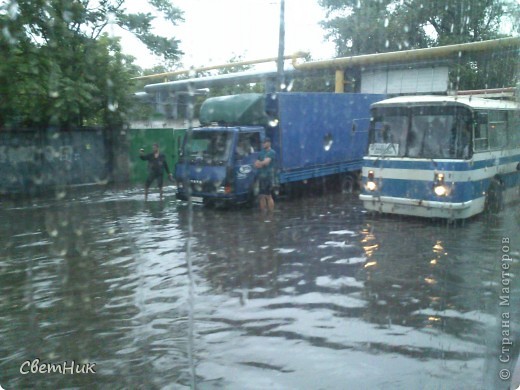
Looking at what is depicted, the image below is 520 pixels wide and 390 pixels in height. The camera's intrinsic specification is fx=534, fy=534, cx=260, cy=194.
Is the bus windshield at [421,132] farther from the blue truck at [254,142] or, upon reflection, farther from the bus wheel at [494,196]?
the blue truck at [254,142]

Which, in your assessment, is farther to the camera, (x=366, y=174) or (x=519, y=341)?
(x=366, y=174)

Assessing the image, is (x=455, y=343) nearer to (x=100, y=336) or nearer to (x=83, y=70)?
(x=100, y=336)

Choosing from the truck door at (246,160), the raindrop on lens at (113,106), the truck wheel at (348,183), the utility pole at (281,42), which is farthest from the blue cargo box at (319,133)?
the raindrop on lens at (113,106)

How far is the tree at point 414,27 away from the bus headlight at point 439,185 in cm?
936

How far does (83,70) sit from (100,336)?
45.6 feet

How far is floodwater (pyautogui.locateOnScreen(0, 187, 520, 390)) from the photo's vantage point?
449 centimetres

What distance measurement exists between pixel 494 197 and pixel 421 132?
2.39 metres

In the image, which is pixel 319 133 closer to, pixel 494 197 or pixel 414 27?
pixel 494 197

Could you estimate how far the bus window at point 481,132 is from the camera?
34.1 ft

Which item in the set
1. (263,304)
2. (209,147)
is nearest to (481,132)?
(209,147)

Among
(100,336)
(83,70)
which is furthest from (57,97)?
(100,336)

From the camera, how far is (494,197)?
11.4 metres

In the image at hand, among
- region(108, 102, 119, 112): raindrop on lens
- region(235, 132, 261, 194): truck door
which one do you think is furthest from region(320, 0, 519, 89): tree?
region(108, 102, 119, 112): raindrop on lens

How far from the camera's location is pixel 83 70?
1745cm
